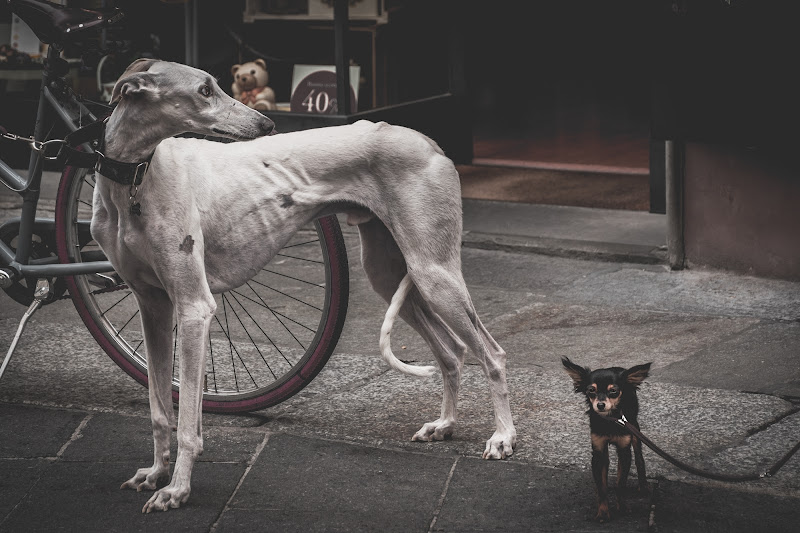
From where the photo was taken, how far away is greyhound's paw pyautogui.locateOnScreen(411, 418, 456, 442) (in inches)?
188

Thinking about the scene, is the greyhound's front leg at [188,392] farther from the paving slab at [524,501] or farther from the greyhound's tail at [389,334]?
the paving slab at [524,501]

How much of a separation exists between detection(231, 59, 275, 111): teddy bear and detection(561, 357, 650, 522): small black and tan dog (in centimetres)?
621

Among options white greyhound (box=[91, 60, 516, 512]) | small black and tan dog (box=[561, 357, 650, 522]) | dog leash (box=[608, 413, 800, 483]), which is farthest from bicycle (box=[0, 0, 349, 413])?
dog leash (box=[608, 413, 800, 483])

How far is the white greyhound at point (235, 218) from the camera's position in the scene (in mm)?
4043

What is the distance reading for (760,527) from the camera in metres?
3.95

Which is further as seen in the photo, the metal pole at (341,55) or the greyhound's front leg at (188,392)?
the metal pole at (341,55)

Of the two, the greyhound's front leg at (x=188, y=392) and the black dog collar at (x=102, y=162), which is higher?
the black dog collar at (x=102, y=162)

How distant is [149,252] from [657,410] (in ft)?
7.45

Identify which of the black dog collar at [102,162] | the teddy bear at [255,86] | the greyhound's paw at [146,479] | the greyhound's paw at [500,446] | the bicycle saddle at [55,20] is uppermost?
the bicycle saddle at [55,20]

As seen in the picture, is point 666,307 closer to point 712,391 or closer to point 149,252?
point 712,391

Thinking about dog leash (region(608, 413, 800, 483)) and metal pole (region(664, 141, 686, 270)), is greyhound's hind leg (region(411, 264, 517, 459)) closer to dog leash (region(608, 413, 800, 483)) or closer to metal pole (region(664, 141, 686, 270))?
dog leash (region(608, 413, 800, 483))

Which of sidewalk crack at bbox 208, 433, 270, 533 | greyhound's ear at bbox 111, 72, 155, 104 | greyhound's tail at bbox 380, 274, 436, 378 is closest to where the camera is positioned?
greyhound's ear at bbox 111, 72, 155, 104

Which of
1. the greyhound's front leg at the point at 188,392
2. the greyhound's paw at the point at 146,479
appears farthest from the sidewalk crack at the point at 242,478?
the greyhound's paw at the point at 146,479

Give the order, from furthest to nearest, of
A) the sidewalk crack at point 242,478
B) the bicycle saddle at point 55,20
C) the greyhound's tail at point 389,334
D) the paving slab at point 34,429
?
the bicycle saddle at point 55,20 → the paving slab at point 34,429 → the greyhound's tail at point 389,334 → the sidewalk crack at point 242,478
